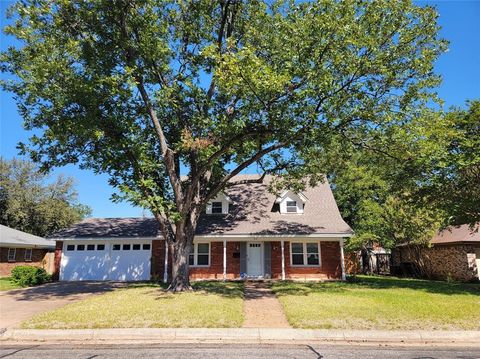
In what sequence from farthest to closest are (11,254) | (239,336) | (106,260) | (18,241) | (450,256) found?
(11,254)
(18,241)
(450,256)
(106,260)
(239,336)

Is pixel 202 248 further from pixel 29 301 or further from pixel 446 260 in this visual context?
pixel 446 260

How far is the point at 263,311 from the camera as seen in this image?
11516 millimetres

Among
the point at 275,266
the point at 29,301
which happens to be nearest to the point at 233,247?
the point at 275,266

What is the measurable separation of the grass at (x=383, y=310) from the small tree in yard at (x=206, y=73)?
590 centimetres

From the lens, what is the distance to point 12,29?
13.9m

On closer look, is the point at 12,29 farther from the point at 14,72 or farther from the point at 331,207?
the point at 331,207

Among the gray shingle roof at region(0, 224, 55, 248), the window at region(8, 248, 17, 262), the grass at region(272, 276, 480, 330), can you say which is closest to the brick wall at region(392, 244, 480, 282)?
the grass at region(272, 276, 480, 330)

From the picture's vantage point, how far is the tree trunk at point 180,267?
15.7m

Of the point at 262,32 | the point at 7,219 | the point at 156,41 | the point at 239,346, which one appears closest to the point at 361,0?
the point at 262,32

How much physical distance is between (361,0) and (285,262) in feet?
49.2

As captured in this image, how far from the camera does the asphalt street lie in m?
7.17

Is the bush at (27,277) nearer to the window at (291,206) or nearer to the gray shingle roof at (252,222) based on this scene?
the gray shingle roof at (252,222)

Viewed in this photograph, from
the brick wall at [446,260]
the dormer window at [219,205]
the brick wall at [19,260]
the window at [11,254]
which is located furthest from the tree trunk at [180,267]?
the window at [11,254]

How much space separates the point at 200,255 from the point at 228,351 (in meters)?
15.8
